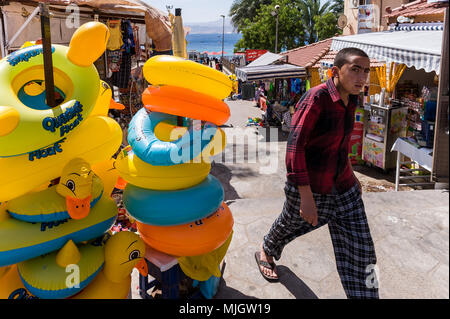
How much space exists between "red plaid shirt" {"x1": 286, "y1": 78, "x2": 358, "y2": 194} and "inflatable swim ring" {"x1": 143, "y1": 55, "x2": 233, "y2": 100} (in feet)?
2.12

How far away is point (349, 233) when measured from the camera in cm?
274

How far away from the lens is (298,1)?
3781 cm

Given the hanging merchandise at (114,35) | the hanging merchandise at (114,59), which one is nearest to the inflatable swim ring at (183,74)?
the hanging merchandise at (114,35)

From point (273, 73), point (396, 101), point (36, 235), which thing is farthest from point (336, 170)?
point (273, 73)

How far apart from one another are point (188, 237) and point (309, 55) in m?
13.3

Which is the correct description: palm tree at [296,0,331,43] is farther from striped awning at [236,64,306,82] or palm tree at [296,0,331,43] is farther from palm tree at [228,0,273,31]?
striped awning at [236,64,306,82]

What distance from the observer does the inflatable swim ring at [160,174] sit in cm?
269

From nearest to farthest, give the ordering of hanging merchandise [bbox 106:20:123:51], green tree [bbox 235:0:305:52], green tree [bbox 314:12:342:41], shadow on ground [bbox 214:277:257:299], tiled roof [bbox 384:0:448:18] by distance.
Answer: shadow on ground [bbox 214:277:257:299], hanging merchandise [bbox 106:20:123:51], tiled roof [bbox 384:0:448:18], green tree [bbox 235:0:305:52], green tree [bbox 314:12:342:41]

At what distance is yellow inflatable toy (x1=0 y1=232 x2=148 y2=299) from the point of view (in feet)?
7.62

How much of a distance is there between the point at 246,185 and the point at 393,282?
13.8 feet

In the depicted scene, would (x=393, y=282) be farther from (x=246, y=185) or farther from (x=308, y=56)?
(x=308, y=56)

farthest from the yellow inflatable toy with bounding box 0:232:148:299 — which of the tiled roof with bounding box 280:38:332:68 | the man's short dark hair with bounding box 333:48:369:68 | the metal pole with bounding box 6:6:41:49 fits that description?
the tiled roof with bounding box 280:38:332:68

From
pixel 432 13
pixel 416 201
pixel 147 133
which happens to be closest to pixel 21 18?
pixel 147 133
